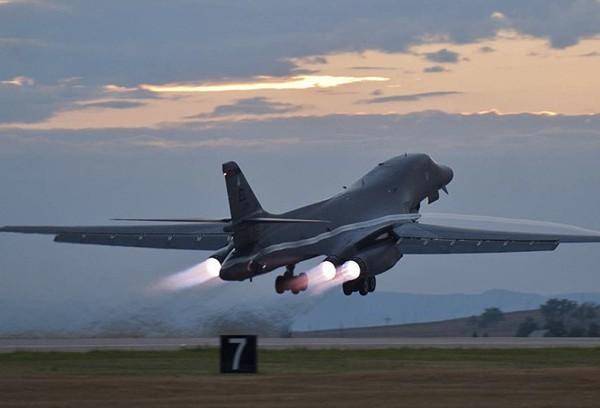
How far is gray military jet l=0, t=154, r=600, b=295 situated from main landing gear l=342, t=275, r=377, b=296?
46 millimetres

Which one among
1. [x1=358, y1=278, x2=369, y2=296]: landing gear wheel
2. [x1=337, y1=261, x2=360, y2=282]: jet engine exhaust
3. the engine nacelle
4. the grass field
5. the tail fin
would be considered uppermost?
the tail fin

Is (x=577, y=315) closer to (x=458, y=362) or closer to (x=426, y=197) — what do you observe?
(x=426, y=197)

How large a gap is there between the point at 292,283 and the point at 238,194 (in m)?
7.19

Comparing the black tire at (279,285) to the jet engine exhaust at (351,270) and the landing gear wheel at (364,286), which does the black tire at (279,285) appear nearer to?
the jet engine exhaust at (351,270)

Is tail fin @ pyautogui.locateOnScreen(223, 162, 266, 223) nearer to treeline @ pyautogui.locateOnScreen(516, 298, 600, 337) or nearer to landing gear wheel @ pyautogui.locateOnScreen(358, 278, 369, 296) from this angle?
landing gear wheel @ pyautogui.locateOnScreen(358, 278, 369, 296)

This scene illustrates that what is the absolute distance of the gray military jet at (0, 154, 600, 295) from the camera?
209 ft

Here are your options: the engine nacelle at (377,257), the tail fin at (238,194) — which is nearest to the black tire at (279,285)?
the engine nacelle at (377,257)

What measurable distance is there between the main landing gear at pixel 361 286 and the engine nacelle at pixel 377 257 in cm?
59

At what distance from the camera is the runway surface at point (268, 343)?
6050 cm

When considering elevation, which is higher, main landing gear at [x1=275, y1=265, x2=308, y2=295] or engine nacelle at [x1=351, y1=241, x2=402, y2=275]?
engine nacelle at [x1=351, y1=241, x2=402, y2=275]

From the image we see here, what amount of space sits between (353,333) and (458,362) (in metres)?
34.7

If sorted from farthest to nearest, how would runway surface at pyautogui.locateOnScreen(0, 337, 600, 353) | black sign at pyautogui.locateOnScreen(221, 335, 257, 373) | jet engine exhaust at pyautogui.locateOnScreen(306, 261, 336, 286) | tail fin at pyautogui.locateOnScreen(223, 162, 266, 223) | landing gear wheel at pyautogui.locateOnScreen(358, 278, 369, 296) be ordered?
landing gear wheel at pyautogui.locateOnScreen(358, 278, 369, 296) < jet engine exhaust at pyautogui.locateOnScreen(306, 261, 336, 286) < tail fin at pyautogui.locateOnScreen(223, 162, 266, 223) < runway surface at pyautogui.locateOnScreen(0, 337, 600, 353) < black sign at pyautogui.locateOnScreen(221, 335, 257, 373)

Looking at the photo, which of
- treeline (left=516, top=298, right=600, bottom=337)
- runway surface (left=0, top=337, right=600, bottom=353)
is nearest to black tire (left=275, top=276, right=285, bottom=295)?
runway surface (left=0, top=337, right=600, bottom=353)

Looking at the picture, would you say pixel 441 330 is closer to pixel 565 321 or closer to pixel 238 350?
pixel 565 321
